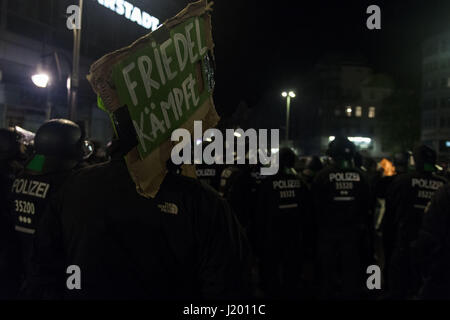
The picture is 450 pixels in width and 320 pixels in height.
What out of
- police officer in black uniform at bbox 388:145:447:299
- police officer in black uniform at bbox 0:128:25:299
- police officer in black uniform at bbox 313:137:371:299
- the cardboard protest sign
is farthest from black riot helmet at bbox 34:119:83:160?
police officer in black uniform at bbox 388:145:447:299

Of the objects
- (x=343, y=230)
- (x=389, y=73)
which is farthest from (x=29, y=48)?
(x=389, y=73)

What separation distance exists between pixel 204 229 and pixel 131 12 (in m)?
21.4

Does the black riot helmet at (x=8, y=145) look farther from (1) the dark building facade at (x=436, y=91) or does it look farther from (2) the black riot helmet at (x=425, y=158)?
(1) the dark building facade at (x=436, y=91)

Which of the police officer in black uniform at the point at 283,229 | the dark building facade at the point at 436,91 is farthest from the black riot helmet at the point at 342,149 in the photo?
the dark building facade at the point at 436,91

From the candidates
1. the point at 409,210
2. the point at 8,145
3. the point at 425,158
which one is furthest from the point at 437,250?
the point at 8,145

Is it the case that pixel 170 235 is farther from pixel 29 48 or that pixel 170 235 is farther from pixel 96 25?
pixel 96 25

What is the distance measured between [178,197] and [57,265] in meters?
0.82

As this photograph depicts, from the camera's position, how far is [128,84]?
1854 mm

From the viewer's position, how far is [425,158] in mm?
5848

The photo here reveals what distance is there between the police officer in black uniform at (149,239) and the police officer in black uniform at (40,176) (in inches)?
78.6

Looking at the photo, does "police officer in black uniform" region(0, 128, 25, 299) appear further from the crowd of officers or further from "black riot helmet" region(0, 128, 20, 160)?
"black riot helmet" region(0, 128, 20, 160)

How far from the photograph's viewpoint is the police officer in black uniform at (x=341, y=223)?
6176 millimetres
